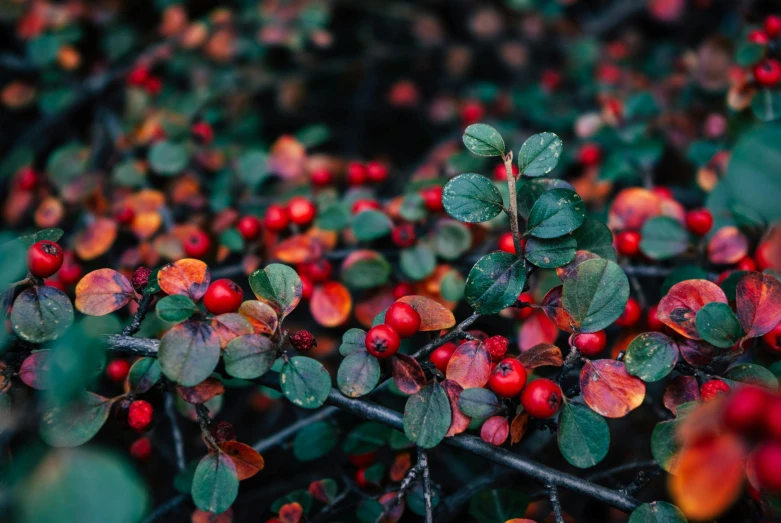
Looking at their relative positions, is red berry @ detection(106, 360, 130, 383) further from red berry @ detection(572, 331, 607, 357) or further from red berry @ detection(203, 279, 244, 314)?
red berry @ detection(572, 331, 607, 357)

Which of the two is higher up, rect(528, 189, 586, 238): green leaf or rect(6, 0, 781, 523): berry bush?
rect(528, 189, 586, 238): green leaf

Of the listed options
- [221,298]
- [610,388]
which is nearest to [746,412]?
[610,388]

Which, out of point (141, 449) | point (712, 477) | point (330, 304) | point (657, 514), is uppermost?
point (712, 477)

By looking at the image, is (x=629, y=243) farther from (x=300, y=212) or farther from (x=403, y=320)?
(x=300, y=212)

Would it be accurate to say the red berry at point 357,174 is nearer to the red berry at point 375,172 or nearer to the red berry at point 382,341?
the red berry at point 375,172

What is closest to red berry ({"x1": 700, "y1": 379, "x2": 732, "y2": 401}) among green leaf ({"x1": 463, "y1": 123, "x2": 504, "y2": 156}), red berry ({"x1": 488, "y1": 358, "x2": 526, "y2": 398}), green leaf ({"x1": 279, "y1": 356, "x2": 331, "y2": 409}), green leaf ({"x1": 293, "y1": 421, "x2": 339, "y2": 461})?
red berry ({"x1": 488, "y1": 358, "x2": 526, "y2": 398})

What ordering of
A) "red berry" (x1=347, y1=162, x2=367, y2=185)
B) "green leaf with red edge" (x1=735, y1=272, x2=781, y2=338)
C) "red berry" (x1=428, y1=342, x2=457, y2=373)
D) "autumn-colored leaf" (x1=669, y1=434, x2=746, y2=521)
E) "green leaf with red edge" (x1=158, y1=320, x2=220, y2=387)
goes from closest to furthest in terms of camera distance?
"autumn-colored leaf" (x1=669, y1=434, x2=746, y2=521) < "green leaf with red edge" (x1=158, y1=320, x2=220, y2=387) < "green leaf with red edge" (x1=735, y1=272, x2=781, y2=338) < "red berry" (x1=428, y1=342, x2=457, y2=373) < "red berry" (x1=347, y1=162, x2=367, y2=185)

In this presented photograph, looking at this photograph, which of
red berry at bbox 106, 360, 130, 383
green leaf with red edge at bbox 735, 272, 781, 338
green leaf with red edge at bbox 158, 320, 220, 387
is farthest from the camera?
red berry at bbox 106, 360, 130, 383
